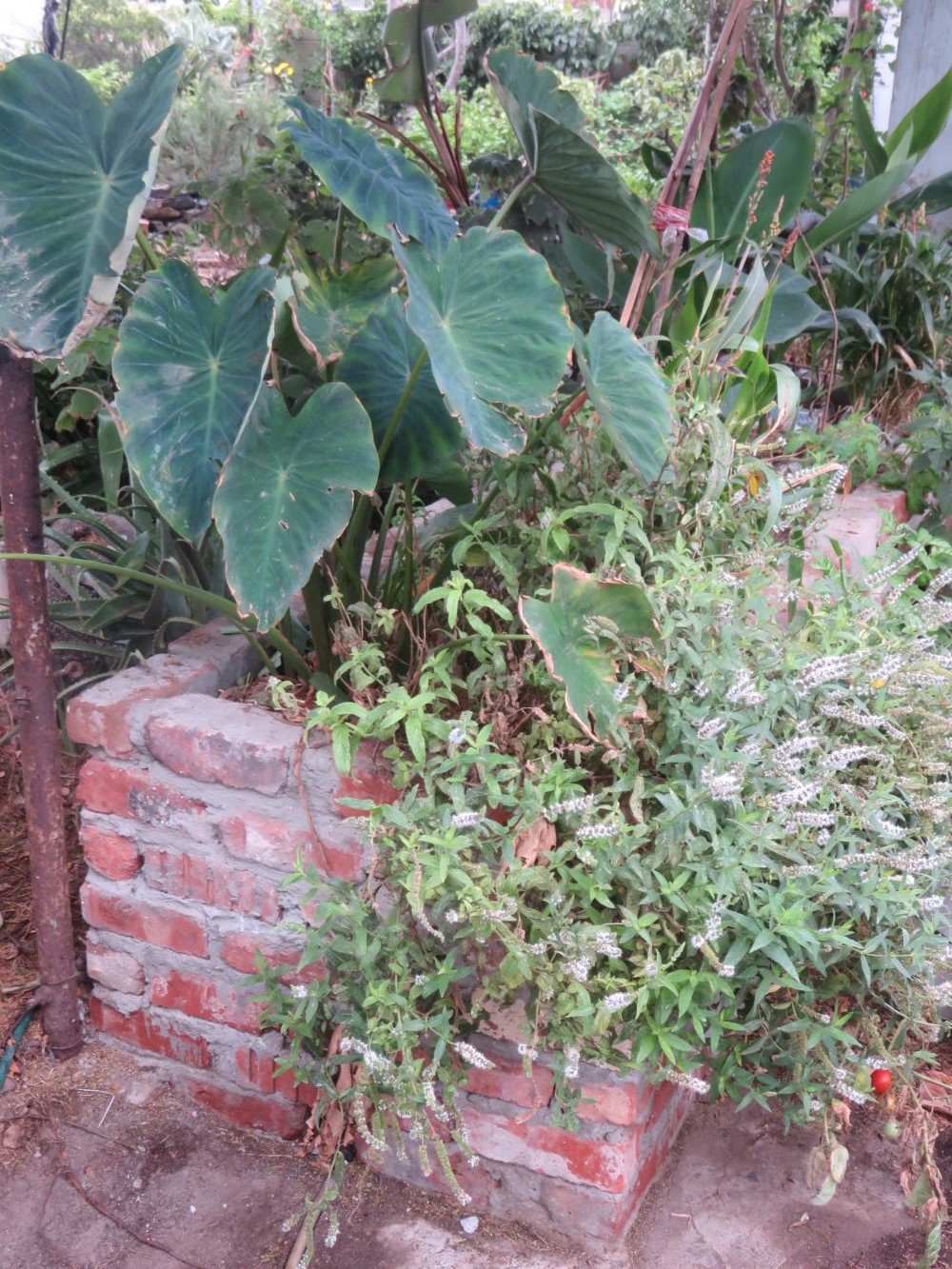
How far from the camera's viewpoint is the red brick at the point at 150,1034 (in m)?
1.70

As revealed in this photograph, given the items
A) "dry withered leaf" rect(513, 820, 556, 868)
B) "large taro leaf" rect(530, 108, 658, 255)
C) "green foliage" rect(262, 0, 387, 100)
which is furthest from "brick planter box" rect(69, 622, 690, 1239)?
"green foliage" rect(262, 0, 387, 100)

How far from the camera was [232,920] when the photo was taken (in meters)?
1.60

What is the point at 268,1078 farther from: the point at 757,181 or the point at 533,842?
the point at 757,181

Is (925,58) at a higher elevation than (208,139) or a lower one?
higher

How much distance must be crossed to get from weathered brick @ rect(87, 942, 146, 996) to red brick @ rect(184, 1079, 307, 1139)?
6.9 inches

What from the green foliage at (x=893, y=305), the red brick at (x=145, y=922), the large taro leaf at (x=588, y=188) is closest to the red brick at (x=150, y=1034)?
the red brick at (x=145, y=922)

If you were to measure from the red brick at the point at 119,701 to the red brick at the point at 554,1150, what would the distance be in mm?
727

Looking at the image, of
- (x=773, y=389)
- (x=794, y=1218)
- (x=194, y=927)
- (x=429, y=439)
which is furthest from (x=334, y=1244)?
(x=773, y=389)

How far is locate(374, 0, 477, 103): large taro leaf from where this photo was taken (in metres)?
2.19

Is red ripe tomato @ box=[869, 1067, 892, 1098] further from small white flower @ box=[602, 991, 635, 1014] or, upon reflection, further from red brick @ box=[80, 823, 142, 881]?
red brick @ box=[80, 823, 142, 881]

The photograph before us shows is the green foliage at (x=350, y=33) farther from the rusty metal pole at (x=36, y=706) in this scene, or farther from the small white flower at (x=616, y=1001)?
the small white flower at (x=616, y=1001)

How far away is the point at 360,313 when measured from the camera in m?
1.65

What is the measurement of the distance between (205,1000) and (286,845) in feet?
1.06

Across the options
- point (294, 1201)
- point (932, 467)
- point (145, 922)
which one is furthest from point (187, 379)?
point (932, 467)
